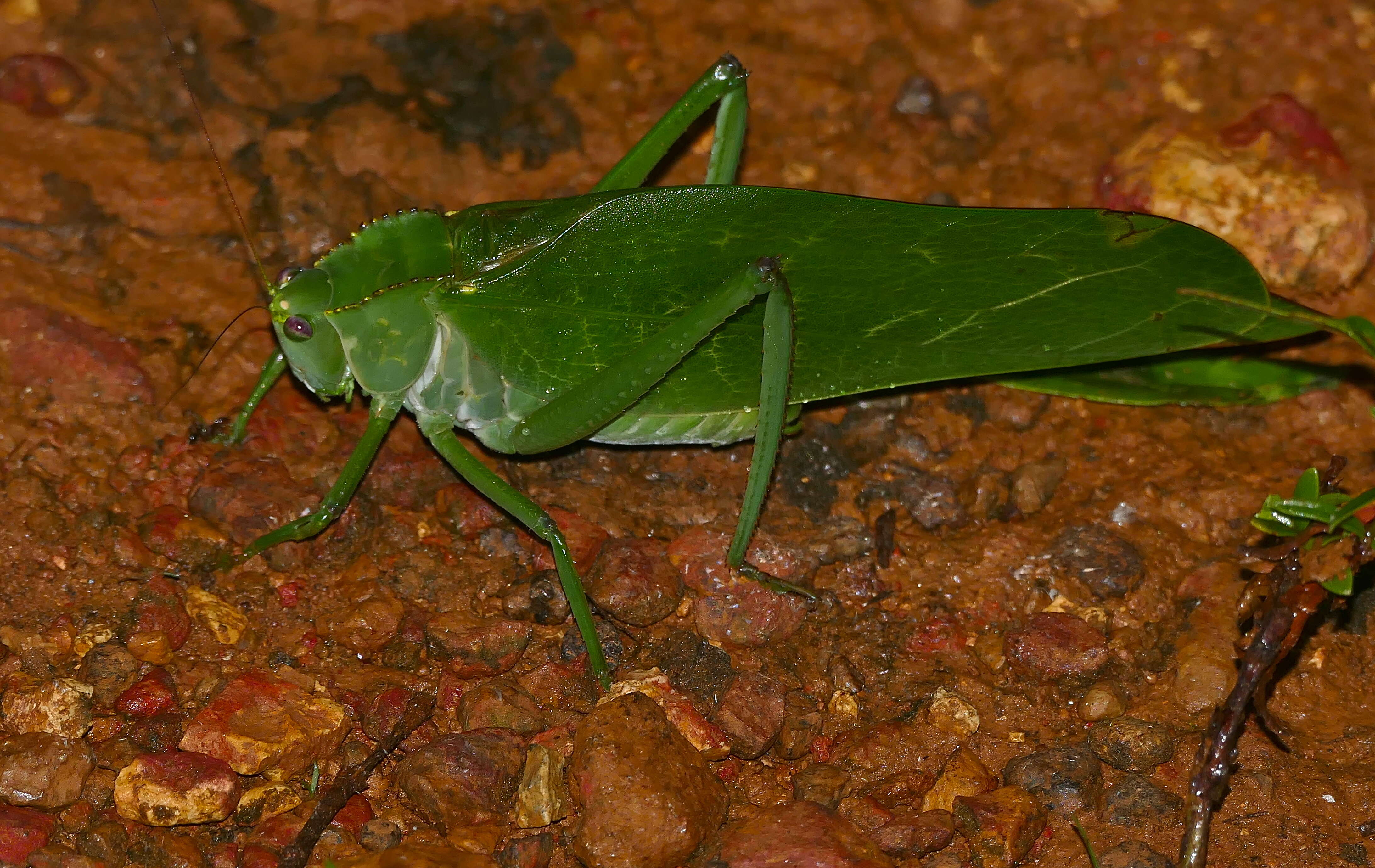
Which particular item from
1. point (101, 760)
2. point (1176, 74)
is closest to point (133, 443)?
point (101, 760)

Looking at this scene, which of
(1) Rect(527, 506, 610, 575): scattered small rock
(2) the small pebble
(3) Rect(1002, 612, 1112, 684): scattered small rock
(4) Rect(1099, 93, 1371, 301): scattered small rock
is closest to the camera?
(3) Rect(1002, 612, 1112, 684): scattered small rock

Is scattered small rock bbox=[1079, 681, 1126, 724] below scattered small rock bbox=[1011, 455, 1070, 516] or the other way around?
below

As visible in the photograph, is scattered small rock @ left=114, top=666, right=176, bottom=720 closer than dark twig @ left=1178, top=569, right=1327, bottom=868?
No

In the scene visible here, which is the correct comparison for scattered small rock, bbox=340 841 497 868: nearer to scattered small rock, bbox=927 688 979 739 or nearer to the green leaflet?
scattered small rock, bbox=927 688 979 739

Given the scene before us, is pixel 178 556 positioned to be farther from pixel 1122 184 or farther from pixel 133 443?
pixel 1122 184

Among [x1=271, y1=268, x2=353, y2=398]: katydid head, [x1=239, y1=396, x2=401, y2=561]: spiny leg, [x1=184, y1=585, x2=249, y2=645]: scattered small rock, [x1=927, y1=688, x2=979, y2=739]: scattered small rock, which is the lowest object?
[x1=927, y1=688, x2=979, y2=739]: scattered small rock

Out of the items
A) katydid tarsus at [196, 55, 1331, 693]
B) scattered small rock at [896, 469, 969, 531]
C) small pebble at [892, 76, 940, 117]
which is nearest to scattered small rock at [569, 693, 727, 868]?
katydid tarsus at [196, 55, 1331, 693]

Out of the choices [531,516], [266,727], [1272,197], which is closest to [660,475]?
[531,516]
